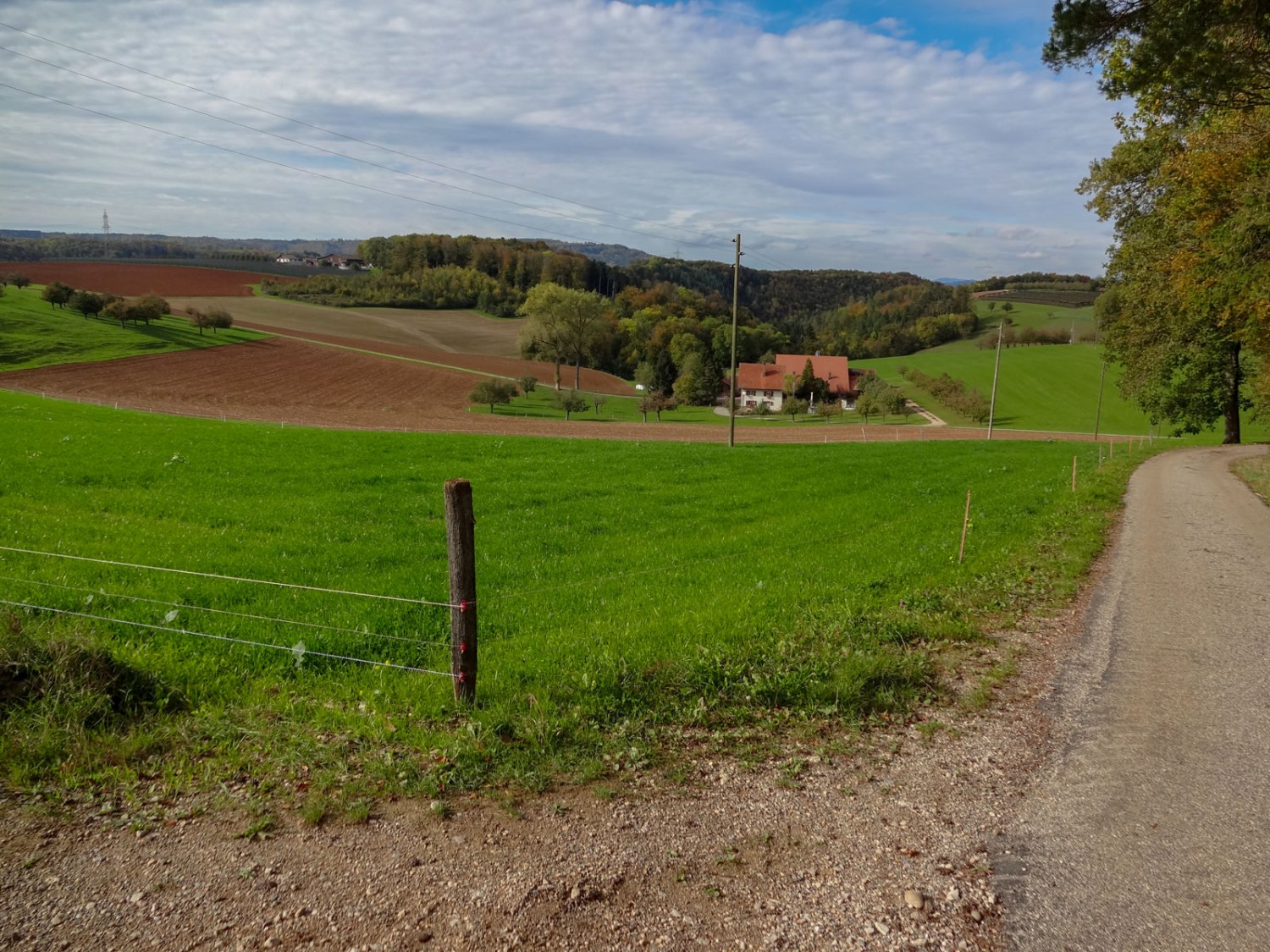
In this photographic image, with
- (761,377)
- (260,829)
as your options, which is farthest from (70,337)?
(761,377)

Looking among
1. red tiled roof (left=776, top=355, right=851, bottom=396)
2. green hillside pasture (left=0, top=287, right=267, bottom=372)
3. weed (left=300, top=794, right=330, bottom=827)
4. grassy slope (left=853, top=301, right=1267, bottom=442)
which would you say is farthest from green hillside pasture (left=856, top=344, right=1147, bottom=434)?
weed (left=300, top=794, right=330, bottom=827)

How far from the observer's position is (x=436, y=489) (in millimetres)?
16469

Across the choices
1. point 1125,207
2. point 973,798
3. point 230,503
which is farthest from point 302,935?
point 1125,207

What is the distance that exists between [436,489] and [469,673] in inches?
438

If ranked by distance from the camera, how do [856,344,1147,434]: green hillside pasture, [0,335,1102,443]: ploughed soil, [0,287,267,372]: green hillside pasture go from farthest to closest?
1. [856,344,1147,434]: green hillside pasture
2. [0,287,267,372]: green hillside pasture
3. [0,335,1102,443]: ploughed soil

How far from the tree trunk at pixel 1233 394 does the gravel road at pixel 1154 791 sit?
42.3 metres

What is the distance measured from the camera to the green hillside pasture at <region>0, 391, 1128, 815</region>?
17.4ft

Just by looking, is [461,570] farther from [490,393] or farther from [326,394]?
[490,393]

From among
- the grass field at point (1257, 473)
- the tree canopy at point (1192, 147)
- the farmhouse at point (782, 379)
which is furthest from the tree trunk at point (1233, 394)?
the farmhouse at point (782, 379)

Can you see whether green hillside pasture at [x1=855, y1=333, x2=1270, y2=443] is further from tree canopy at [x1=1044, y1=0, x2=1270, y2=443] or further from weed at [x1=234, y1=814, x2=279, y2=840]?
weed at [x1=234, y1=814, x2=279, y2=840]

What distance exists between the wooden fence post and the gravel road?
157 inches

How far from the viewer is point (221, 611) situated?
7.44m

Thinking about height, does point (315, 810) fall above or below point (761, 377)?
above

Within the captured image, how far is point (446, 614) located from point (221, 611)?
2.28m
